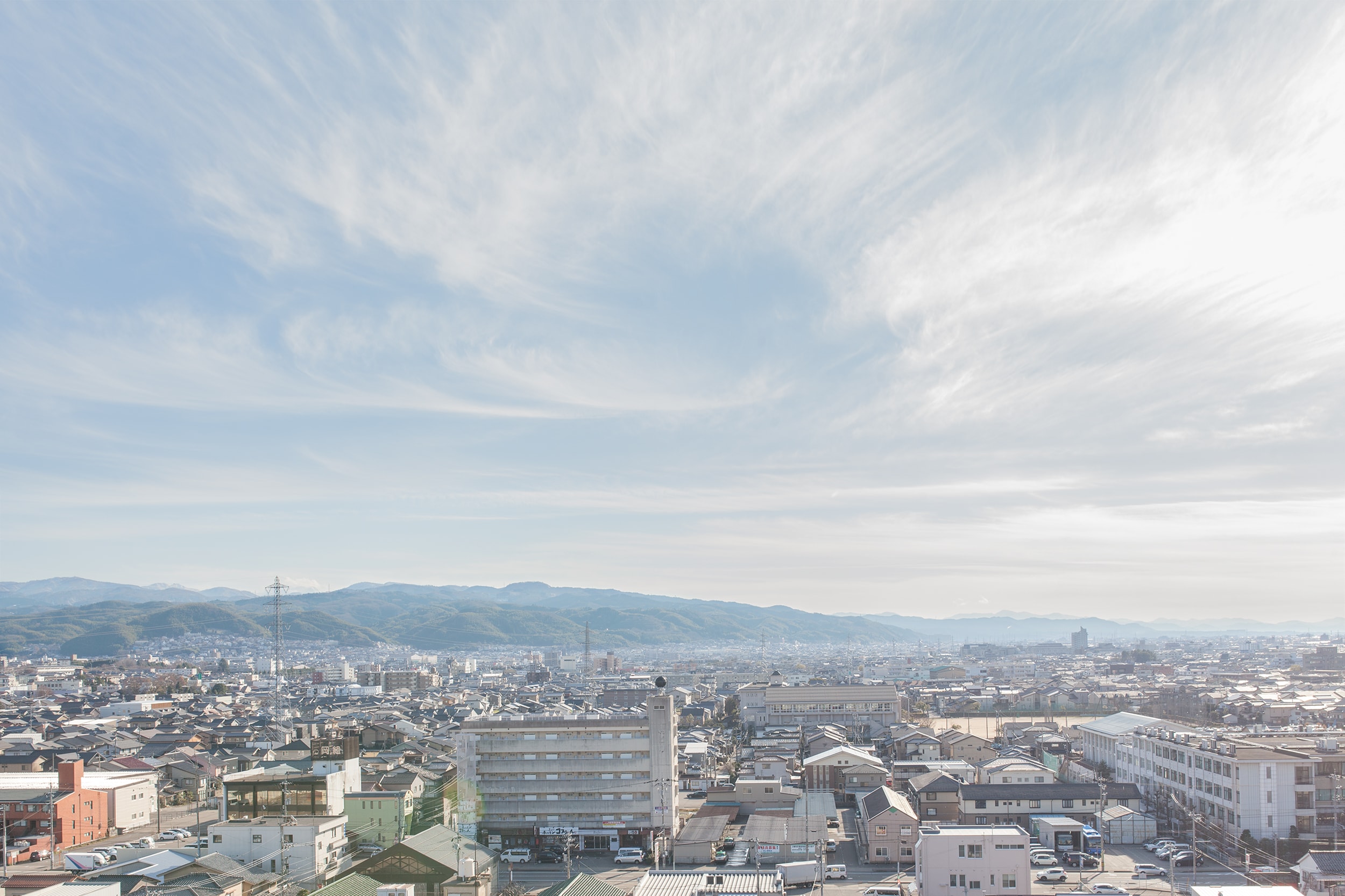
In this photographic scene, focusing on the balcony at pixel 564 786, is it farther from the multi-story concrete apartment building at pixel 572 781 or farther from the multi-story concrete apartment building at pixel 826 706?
the multi-story concrete apartment building at pixel 826 706

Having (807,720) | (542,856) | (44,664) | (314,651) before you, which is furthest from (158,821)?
(314,651)

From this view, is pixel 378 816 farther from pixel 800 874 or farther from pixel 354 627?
pixel 354 627

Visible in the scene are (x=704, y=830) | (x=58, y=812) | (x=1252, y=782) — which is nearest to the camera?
(x=704, y=830)

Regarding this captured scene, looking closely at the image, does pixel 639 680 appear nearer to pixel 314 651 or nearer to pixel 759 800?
pixel 759 800

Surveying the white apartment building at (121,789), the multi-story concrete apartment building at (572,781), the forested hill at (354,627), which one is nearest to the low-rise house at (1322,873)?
the multi-story concrete apartment building at (572,781)

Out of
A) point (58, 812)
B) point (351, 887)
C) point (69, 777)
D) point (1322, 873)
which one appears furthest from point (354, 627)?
point (1322, 873)

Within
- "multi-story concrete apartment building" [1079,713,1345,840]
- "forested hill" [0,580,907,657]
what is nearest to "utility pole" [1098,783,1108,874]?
"multi-story concrete apartment building" [1079,713,1345,840]
